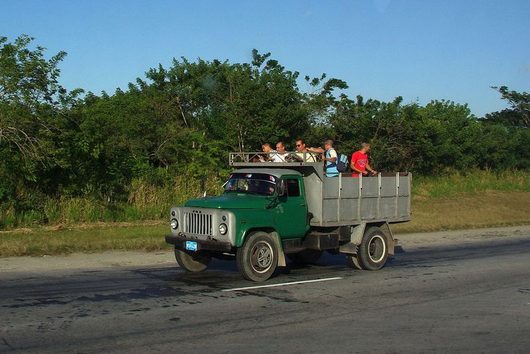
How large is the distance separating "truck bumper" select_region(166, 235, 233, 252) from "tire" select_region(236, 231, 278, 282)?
30cm

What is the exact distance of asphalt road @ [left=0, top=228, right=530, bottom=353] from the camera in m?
7.22

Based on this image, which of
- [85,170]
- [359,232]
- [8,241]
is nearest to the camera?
[359,232]

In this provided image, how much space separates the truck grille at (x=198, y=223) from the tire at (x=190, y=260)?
2.68 ft

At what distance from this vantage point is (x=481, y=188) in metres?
33.7

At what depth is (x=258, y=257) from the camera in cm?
1142

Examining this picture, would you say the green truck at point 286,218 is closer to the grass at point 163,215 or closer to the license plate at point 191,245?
the license plate at point 191,245

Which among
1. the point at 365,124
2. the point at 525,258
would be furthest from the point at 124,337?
the point at 365,124

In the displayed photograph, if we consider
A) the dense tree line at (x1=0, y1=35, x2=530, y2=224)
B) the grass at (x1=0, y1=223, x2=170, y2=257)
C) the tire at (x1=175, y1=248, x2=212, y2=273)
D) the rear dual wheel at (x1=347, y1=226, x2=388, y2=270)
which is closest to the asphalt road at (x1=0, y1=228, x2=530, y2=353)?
the tire at (x1=175, y1=248, x2=212, y2=273)

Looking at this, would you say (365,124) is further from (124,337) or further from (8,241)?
(124,337)

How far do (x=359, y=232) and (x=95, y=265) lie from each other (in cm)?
552

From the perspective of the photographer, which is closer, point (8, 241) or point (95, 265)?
point (95, 265)

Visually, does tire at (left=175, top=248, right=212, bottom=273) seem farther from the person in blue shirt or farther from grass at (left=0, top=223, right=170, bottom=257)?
grass at (left=0, top=223, right=170, bottom=257)

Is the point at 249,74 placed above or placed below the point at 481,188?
above

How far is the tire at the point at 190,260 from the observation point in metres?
12.4
